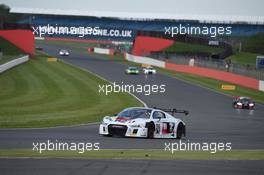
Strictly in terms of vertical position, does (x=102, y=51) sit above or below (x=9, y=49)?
below

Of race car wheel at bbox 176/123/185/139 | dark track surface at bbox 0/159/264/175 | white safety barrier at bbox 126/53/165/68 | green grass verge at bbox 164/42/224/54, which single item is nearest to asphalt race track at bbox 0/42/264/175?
dark track surface at bbox 0/159/264/175

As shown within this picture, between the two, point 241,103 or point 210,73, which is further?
point 210,73

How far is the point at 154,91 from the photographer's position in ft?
196

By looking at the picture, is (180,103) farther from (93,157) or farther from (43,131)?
(93,157)

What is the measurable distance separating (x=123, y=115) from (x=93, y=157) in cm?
862

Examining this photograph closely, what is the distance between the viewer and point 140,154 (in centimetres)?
1964

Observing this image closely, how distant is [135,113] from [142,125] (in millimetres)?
765

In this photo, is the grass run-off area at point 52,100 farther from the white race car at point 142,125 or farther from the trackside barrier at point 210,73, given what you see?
the trackside barrier at point 210,73

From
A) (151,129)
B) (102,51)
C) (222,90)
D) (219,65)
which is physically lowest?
(102,51)

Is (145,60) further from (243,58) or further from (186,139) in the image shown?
(186,139)

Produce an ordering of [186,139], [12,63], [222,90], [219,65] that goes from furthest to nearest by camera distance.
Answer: [219,65] < [12,63] < [222,90] < [186,139]

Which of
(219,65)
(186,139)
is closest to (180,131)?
(186,139)

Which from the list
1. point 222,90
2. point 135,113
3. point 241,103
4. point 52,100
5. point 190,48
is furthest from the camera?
point 190,48

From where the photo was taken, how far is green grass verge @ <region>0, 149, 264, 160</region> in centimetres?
1822
